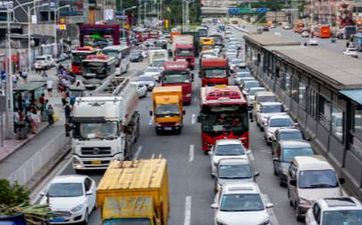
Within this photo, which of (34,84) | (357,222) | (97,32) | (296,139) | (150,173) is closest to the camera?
(357,222)

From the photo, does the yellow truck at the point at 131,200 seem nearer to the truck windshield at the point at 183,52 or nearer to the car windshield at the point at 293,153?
the car windshield at the point at 293,153

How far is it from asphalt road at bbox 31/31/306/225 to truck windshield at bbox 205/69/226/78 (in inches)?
365

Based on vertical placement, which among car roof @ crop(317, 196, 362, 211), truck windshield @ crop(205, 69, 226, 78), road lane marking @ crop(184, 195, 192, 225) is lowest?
road lane marking @ crop(184, 195, 192, 225)

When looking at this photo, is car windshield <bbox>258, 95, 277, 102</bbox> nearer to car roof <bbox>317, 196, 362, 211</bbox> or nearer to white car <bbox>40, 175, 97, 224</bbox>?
white car <bbox>40, 175, 97, 224</bbox>

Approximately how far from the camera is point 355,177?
105 ft

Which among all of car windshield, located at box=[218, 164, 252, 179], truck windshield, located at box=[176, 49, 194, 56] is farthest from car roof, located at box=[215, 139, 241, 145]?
truck windshield, located at box=[176, 49, 194, 56]

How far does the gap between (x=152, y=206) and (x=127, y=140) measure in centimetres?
1573

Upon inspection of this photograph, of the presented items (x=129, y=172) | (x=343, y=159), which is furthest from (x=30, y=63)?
(x=129, y=172)

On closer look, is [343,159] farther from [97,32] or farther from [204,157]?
[97,32]

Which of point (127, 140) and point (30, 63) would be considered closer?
point (127, 140)

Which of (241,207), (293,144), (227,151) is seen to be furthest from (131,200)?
(227,151)

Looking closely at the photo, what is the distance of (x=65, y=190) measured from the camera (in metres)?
29.2

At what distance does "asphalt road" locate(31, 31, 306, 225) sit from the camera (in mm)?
30016

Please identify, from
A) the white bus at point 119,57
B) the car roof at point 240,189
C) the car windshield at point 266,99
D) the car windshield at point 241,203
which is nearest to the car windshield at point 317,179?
the car roof at point 240,189
